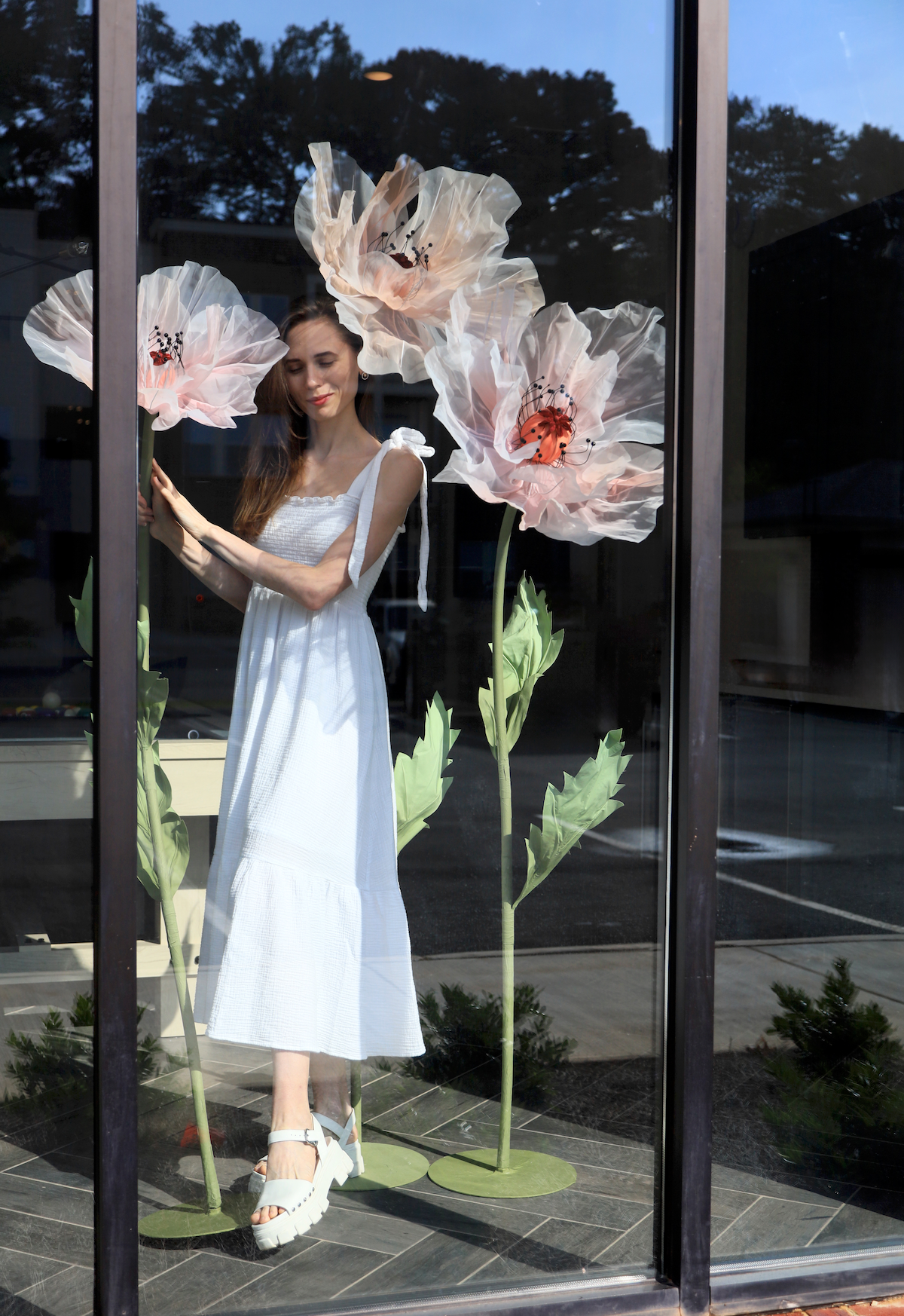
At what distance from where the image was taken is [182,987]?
6.89 ft

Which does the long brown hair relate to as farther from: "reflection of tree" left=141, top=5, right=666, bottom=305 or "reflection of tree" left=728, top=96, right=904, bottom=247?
"reflection of tree" left=728, top=96, right=904, bottom=247

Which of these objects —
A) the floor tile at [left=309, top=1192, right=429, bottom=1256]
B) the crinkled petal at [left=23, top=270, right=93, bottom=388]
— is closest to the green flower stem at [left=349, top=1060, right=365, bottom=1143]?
the floor tile at [left=309, top=1192, right=429, bottom=1256]

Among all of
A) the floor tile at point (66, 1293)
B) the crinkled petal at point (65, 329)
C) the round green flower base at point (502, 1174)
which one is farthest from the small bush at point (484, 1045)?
the crinkled petal at point (65, 329)

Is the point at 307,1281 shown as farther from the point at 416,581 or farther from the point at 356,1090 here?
the point at 416,581

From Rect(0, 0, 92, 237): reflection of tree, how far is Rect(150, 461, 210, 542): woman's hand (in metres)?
0.42

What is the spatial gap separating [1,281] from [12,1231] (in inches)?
62.8

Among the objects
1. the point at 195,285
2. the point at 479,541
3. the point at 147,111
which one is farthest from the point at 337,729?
the point at 147,111

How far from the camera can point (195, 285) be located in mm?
2102

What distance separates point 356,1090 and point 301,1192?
20 centimetres

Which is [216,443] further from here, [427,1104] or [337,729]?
[427,1104]

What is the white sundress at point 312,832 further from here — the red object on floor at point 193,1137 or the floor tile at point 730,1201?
the floor tile at point 730,1201

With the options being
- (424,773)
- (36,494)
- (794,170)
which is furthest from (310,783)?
(794,170)

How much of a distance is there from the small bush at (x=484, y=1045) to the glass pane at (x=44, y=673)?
63cm

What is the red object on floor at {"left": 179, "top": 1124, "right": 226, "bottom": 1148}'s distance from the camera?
2.09 metres
